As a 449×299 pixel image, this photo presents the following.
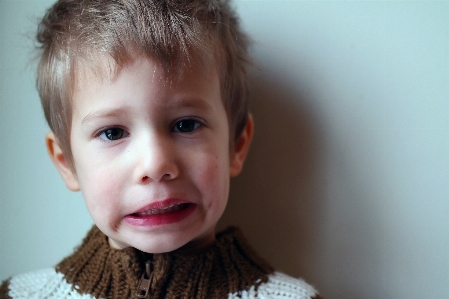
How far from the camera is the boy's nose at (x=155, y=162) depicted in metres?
0.71

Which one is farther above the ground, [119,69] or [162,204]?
[119,69]

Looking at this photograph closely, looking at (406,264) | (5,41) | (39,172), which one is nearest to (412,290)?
(406,264)

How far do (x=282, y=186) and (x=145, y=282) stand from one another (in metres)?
0.41

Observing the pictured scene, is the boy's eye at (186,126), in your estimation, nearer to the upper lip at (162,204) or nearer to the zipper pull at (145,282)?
the upper lip at (162,204)

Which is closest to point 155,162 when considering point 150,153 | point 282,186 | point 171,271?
point 150,153

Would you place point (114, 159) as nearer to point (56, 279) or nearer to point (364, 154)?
point (56, 279)

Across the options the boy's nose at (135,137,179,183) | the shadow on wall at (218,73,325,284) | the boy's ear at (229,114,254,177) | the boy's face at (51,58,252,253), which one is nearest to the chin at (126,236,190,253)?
the boy's face at (51,58,252,253)

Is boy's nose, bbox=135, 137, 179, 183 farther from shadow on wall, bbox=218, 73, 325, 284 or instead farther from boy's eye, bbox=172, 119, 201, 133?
shadow on wall, bbox=218, 73, 325, 284

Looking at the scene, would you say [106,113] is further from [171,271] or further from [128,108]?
[171,271]

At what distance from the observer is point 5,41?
1.06 meters

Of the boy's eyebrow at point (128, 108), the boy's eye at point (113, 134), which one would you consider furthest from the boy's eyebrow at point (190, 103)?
the boy's eye at point (113, 134)

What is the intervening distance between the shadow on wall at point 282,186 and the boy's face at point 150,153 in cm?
26

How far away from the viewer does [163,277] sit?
0.78 m

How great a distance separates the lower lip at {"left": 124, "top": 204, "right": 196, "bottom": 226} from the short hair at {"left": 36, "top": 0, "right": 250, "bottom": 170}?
0.21 m
